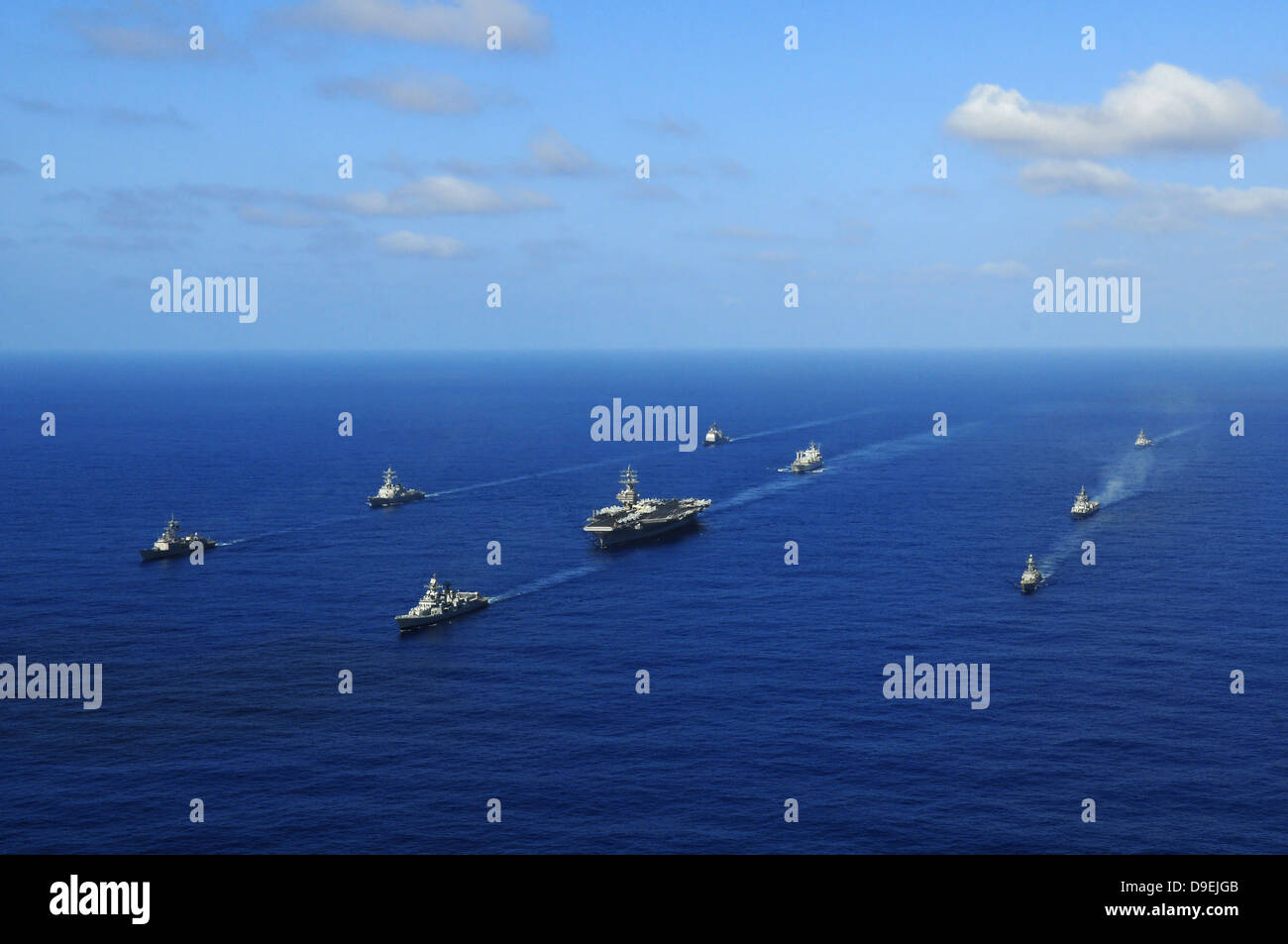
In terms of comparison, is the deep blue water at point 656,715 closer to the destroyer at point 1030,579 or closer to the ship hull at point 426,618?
the ship hull at point 426,618

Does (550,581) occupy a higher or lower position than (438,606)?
higher

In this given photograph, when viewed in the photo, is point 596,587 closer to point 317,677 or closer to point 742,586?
point 742,586

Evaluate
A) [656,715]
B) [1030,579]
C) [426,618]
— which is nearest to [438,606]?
[426,618]

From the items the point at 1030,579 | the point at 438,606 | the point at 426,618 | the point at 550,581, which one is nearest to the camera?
the point at 426,618

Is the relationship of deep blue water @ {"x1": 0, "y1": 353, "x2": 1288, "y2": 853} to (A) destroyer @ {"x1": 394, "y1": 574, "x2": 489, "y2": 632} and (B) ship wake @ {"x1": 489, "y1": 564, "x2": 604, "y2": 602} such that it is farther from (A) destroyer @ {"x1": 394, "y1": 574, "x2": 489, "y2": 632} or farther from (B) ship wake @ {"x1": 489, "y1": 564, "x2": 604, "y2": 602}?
(A) destroyer @ {"x1": 394, "y1": 574, "x2": 489, "y2": 632}

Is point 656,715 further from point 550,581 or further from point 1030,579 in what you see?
point 1030,579

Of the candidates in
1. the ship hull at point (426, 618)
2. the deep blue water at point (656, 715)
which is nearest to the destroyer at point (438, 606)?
the ship hull at point (426, 618)
